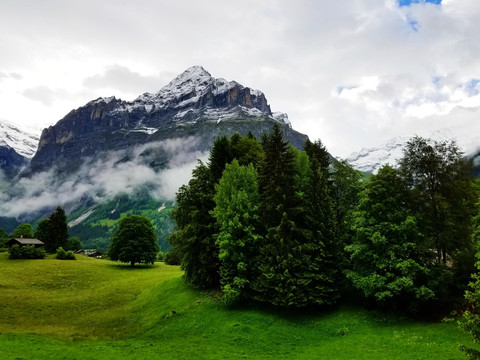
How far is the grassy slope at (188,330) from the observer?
86.8 feet

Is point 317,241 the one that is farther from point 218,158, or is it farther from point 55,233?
point 55,233

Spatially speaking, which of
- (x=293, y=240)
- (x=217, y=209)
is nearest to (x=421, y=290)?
(x=293, y=240)

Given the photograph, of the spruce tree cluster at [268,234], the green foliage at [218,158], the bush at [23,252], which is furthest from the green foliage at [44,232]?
the green foliage at [218,158]

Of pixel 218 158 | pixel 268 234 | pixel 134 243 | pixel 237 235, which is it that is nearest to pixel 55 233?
pixel 134 243

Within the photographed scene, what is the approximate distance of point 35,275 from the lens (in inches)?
2482

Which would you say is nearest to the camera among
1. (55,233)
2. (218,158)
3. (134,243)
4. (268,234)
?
(268,234)

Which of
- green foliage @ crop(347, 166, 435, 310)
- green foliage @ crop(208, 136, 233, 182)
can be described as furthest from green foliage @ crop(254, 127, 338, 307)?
green foliage @ crop(208, 136, 233, 182)

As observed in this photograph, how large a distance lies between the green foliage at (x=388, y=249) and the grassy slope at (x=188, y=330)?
3016 millimetres

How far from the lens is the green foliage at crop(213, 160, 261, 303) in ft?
127

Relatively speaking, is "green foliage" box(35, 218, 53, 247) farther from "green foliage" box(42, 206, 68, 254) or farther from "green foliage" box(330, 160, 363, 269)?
"green foliage" box(330, 160, 363, 269)

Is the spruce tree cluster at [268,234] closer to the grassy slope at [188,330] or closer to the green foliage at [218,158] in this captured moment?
the grassy slope at [188,330]

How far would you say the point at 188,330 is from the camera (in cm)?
3412

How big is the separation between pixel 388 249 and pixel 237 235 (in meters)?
17.5

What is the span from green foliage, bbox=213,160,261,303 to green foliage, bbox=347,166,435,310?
39.5 feet
